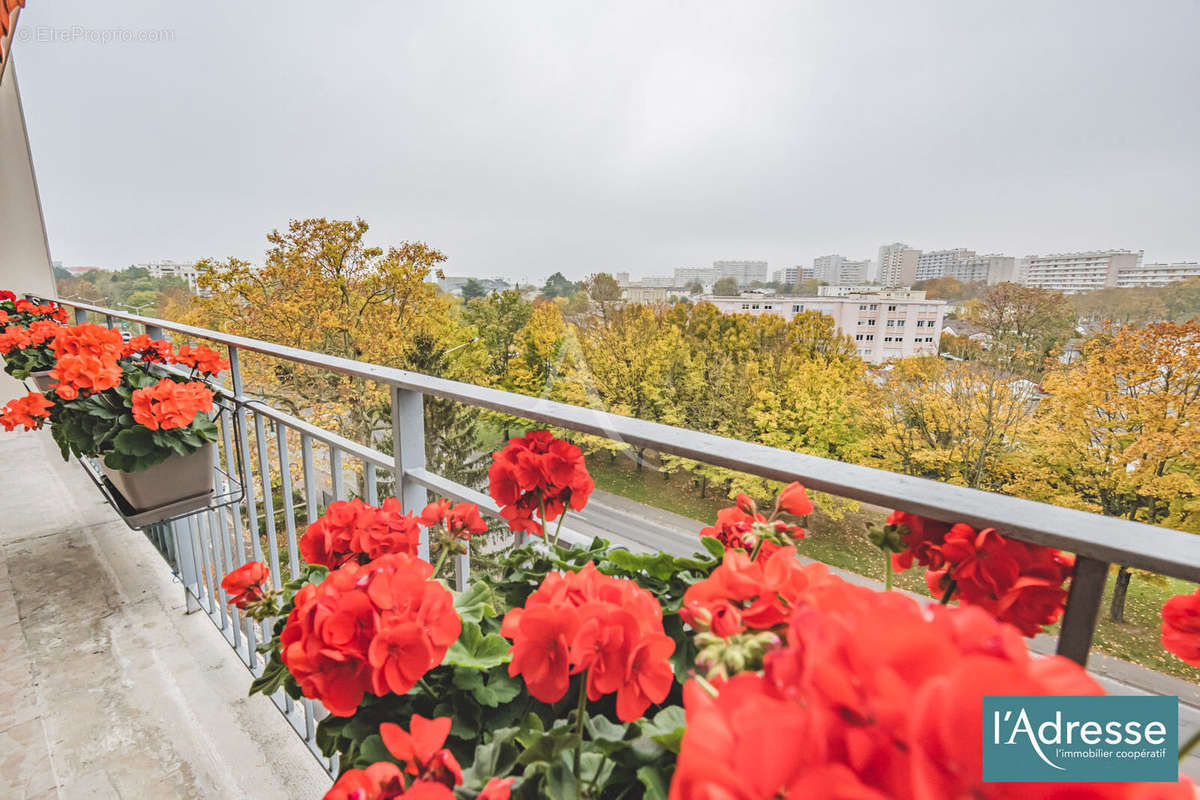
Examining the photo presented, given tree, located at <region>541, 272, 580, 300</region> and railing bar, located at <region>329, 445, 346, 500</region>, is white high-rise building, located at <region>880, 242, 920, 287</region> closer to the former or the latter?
tree, located at <region>541, 272, 580, 300</region>

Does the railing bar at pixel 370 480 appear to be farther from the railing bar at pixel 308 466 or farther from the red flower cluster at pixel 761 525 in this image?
the red flower cluster at pixel 761 525

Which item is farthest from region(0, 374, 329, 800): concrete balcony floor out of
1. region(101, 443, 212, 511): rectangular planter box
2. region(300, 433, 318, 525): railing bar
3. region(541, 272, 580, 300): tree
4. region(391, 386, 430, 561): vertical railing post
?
region(541, 272, 580, 300): tree

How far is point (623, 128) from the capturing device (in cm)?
886

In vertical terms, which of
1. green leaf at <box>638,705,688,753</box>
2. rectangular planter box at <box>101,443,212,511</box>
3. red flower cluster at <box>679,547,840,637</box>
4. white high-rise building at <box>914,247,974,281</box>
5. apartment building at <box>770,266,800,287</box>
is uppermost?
white high-rise building at <box>914,247,974,281</box>

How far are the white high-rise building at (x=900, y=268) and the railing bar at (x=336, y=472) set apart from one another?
408cm

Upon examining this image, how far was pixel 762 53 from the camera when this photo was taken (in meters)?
6.37

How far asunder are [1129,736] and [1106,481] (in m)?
4.95

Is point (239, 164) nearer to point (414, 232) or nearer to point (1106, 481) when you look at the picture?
point (414, 232)

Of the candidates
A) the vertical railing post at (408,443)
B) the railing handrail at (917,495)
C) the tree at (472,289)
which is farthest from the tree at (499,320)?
the railing handrail at (917,495)

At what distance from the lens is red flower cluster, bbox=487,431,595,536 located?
61cm

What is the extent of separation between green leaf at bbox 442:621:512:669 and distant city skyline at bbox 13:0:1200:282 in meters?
4.89

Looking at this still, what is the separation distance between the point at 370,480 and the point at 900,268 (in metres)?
4.37

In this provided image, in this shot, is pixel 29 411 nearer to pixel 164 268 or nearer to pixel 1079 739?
pixel 1079 739

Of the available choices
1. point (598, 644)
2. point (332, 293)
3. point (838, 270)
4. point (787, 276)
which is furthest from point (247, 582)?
point (332, 293)
